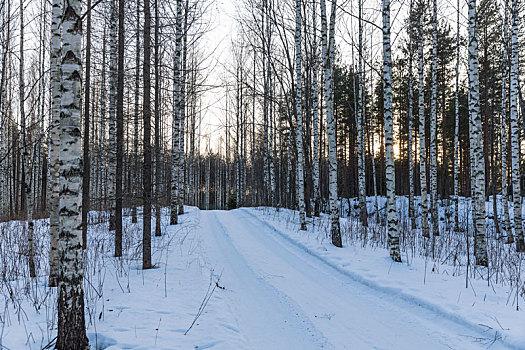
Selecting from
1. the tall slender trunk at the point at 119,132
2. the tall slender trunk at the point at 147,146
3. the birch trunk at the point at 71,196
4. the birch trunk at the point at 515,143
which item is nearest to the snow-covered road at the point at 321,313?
the tall slender trunk at the point at 147,146

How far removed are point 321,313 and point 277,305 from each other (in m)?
0.74

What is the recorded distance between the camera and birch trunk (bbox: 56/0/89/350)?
2977 millimetres

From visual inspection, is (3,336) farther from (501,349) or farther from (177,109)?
(177,109)

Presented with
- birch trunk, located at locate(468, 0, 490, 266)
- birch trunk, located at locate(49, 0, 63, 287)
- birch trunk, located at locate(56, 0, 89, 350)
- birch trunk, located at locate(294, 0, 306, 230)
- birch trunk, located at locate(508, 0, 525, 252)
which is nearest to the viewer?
birch trunk, located at locate(56, 0, 89, 350)

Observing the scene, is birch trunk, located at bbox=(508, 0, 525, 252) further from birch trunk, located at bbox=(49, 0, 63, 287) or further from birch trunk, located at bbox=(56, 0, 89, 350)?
birch trunk, located at bbox=(49, 0, 63, 287)

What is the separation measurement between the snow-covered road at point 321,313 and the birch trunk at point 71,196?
2013 millimetres

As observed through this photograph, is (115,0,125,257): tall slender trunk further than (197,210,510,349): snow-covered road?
Yes

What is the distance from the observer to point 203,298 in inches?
196

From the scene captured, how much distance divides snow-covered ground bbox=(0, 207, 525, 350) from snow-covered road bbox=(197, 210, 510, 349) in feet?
0.05

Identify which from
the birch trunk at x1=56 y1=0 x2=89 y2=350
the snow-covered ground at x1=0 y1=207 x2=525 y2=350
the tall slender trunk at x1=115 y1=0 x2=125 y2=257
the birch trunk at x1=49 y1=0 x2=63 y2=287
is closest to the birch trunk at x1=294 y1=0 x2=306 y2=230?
the snow-covered ground at x1=0 y1=207 x2=525 y2=350

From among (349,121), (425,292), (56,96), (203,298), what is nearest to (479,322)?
(425,292)

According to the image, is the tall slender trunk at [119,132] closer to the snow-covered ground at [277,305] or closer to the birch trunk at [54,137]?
the snow-covered ground at [277,305]

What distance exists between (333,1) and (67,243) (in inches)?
369

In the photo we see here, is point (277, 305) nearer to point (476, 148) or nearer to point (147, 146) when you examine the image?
point (147, 146)
